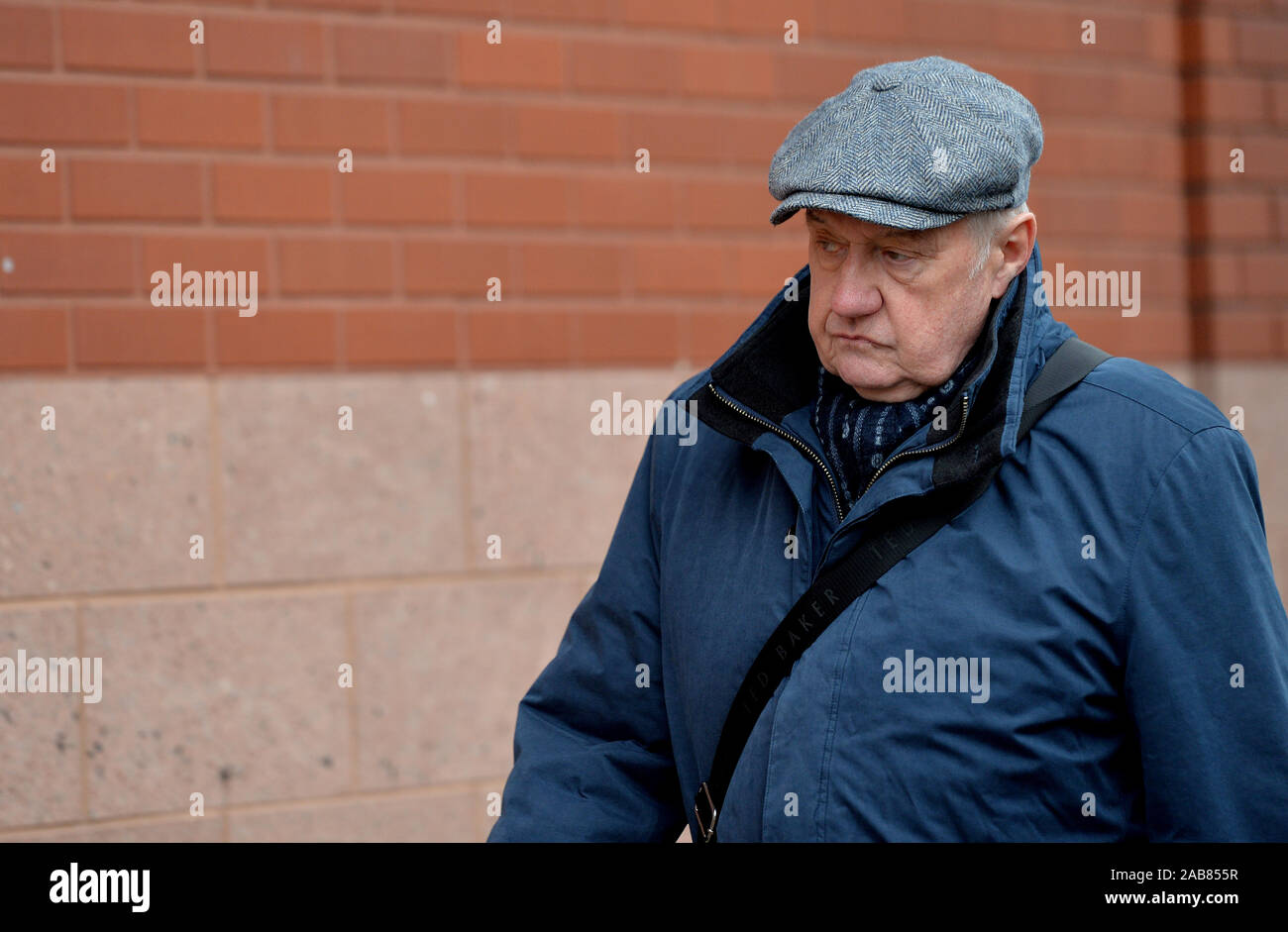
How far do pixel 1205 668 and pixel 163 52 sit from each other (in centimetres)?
276

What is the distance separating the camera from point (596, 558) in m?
3.62

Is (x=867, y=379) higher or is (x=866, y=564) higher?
(x=867, y=379)

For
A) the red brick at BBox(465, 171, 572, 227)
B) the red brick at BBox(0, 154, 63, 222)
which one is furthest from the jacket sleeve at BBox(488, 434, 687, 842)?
the red brick at BBox(0, 154, 63, 222)

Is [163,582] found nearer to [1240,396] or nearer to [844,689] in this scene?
[844,689]

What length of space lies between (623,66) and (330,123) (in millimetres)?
825

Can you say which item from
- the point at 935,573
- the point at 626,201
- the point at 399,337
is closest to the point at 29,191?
the point at 399,337

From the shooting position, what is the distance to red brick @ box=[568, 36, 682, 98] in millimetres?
3605

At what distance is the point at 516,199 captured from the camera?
3545 mm

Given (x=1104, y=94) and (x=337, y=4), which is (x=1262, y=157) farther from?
(x=337, y=4)

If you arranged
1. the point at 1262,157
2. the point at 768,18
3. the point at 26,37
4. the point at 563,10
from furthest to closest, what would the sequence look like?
the point at 1262,157
the point at 768,18
the point at 563,10
the point at 26,37

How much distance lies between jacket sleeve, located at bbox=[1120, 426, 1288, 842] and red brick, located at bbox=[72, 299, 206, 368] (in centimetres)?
240
